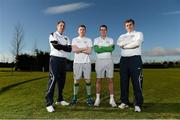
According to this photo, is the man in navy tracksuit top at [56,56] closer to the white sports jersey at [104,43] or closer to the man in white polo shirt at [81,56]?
the man in white polo shirt at [81,56]

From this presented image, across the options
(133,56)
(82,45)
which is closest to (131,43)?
(133,56)

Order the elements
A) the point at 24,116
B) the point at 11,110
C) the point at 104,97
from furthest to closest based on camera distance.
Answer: the point at 104,97
the point at 11,110
the point at 24,116

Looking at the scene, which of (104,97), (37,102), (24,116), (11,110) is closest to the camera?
(24,116)

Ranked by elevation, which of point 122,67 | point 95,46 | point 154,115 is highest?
point 95,46

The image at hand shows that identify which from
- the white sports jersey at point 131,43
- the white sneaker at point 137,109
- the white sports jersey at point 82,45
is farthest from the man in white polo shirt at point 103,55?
the white sneaker at point 137,109

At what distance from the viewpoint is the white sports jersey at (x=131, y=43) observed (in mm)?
7316

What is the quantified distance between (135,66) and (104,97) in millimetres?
2047

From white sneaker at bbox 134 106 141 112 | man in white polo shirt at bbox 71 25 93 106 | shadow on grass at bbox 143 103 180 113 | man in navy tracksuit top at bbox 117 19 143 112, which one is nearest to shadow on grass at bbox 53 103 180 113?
shadow on grass at bbox 143 103 180 113

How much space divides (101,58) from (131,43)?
81cm

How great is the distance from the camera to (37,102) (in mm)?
8383

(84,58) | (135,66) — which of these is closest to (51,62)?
(84,58)

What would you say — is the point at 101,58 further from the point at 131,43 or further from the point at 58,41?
the point at 58,41

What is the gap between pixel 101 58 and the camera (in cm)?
775

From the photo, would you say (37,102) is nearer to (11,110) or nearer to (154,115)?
(11,110)
